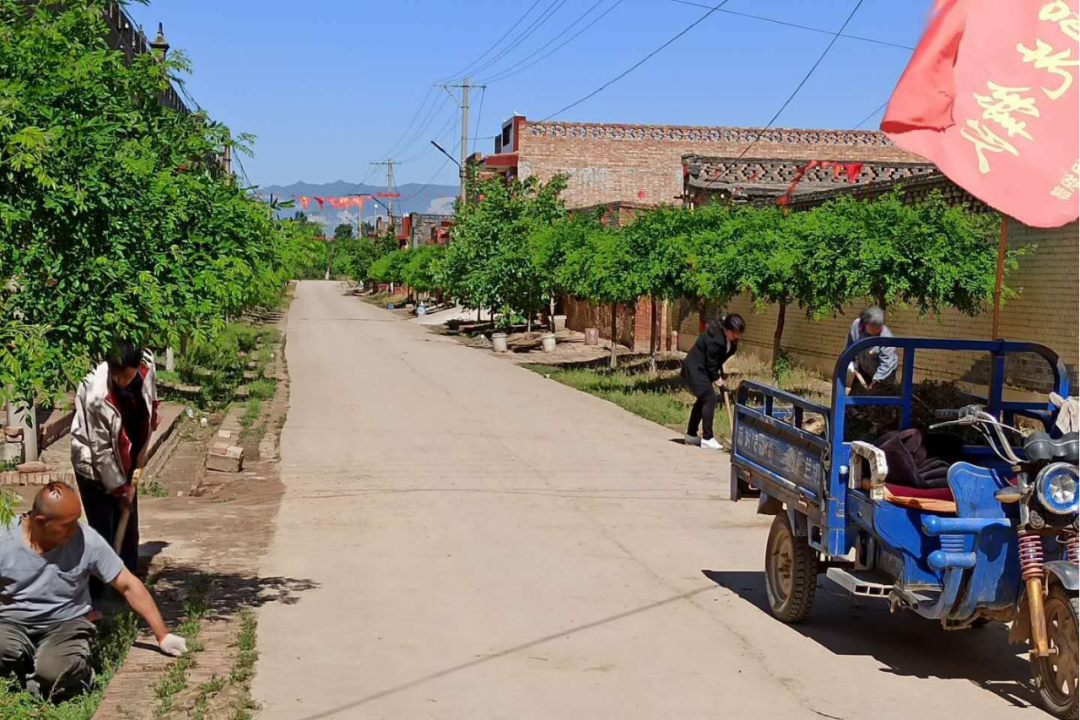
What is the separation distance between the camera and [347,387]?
25.2 meters

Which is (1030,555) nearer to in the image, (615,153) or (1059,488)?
(1059,488)

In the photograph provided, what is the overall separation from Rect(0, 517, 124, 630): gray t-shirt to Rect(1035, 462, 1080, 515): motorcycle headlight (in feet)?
15.4

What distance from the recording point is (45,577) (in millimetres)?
6816

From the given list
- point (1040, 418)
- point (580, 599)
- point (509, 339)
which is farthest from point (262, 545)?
point (509, 339)

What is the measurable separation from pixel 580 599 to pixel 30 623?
11.8ft

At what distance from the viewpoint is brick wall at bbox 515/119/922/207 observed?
53.7m

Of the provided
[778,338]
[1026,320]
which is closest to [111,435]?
[1026,320]

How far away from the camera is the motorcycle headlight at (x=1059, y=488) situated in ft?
21.2

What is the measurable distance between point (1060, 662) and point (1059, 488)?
850 millimetres

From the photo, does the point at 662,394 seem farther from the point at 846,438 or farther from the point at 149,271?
the point at 149,271

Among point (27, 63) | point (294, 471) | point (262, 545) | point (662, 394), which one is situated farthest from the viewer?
point (662, 394)

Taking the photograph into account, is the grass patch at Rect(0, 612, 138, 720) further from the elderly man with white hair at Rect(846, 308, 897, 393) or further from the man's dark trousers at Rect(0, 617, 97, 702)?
the elderly man with white hair at Rect(846, 308, 897, 393)

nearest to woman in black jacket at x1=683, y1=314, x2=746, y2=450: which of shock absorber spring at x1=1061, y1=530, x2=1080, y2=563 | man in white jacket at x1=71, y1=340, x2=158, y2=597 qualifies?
man in white jacket at x1=71, y1=340, x2=158, y2=597

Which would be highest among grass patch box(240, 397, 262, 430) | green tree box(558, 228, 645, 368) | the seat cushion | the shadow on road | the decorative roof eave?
the decorative roof eave
